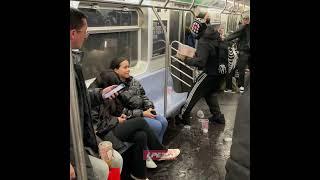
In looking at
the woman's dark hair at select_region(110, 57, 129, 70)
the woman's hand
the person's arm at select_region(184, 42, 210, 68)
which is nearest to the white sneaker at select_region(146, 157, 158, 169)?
the woman's hand

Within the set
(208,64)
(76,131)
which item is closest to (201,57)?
(208,64)

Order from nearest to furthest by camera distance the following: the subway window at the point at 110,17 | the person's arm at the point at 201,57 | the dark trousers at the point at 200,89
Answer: the subway window at the point at 110,17 < the person's arm at the point at 201,57 < the dark trousers at the point at 200,89

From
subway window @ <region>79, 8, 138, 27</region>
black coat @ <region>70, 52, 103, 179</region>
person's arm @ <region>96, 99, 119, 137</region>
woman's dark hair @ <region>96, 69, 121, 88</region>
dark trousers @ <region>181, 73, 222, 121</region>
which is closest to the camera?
black coat @ <region>70, 52, 103, 179</region>

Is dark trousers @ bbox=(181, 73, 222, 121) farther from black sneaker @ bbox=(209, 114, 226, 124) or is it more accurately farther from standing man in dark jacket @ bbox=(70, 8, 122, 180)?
standing man in dark jacket @ bbox=(70, 8, 122, 180)

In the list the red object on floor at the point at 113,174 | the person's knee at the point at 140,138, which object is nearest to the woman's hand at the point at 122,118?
the person's knee at the point at 140,138

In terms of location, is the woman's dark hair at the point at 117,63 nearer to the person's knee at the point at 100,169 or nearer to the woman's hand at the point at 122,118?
the woman's hand at the point at 122,118

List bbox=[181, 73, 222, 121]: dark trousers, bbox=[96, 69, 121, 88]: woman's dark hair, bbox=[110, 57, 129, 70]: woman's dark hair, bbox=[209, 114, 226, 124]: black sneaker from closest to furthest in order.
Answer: bbox=[96, 69, 121, 88]: woman's dark hair → bbox=[110, 57, 129, 70]: woman's dark hair → bbox=[181, 73, 222, 121]: dark trousers → bbox=[209, 114, 226, 124]: black sneaker

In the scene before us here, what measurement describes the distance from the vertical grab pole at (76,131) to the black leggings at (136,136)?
2309 millimetres

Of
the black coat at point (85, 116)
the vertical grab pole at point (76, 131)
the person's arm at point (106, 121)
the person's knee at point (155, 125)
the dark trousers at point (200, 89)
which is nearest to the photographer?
the vertical grab pole at point (76, 131)

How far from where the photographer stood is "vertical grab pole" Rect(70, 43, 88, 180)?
1.11 m

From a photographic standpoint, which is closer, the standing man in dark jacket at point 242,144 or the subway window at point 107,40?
the standing man in dark jacket at point 242,144

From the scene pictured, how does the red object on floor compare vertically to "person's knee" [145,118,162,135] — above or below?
below

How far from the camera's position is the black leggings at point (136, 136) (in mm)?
3598

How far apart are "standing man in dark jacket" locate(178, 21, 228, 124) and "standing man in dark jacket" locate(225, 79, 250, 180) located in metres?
4.31
